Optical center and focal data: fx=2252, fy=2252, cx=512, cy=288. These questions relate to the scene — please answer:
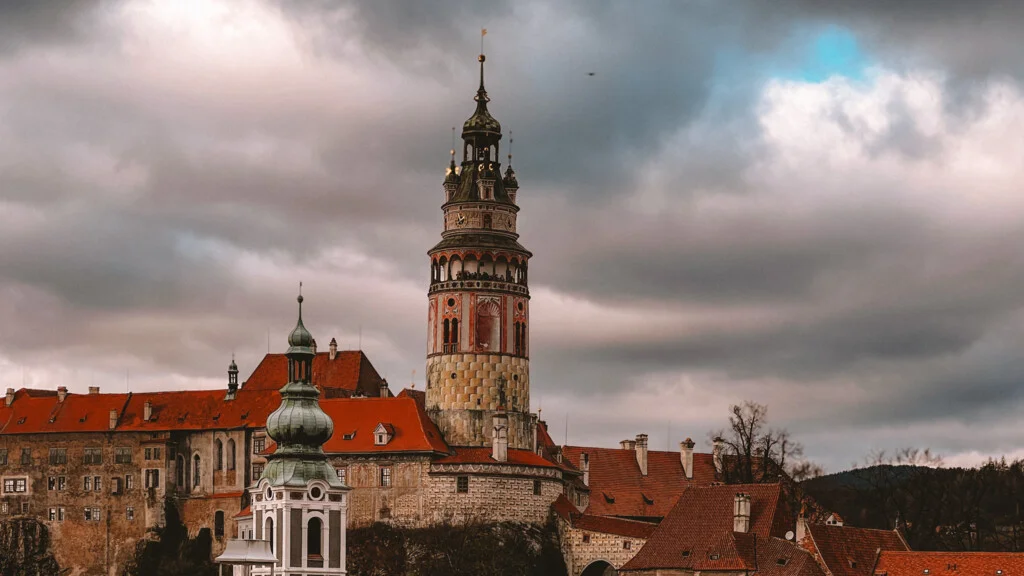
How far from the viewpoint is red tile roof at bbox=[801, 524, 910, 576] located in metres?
82.8

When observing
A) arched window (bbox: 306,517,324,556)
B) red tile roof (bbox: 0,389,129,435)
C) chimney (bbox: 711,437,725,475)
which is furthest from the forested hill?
red tile roof (bbox: 0,389,129,435)

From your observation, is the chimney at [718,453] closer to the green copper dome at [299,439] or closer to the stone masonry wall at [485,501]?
the stone masonry wall at [485,501]

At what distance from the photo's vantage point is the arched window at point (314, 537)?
84.3 meters

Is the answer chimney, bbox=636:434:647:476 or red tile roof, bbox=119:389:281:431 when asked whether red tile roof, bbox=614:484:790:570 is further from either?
red tile roof, bbox=119:389:281:431

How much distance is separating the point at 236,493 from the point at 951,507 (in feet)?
111

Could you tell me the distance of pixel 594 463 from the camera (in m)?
112

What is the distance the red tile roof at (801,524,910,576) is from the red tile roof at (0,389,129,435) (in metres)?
42.7

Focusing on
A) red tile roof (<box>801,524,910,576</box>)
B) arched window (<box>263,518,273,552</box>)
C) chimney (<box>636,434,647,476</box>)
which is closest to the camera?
red tile roof (<box>801,524,910,576</box>)

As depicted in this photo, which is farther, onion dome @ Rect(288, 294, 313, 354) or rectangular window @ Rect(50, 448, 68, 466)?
rectangular window @ Rect(50, 448, 68, 466)

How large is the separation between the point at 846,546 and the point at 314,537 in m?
19.9

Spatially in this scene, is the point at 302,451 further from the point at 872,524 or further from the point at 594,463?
the point at 872,524

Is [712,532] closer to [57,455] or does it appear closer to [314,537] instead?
[314,537]

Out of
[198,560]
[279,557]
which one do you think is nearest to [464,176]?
[198,560]

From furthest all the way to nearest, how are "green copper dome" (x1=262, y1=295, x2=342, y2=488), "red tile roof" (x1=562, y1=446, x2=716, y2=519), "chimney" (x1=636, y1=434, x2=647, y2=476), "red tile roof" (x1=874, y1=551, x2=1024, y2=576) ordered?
"chimney" (x1=636, y1=434, x2=647, y2=476) < "red tile roof" (x1=562, y1=446, x2=716, y2=519) < "green copper dome" (x1=262, y1=295, x2=342, y2=488) < "red tile roof" (x1=874, y1=551, x2=1024, y2=576)
